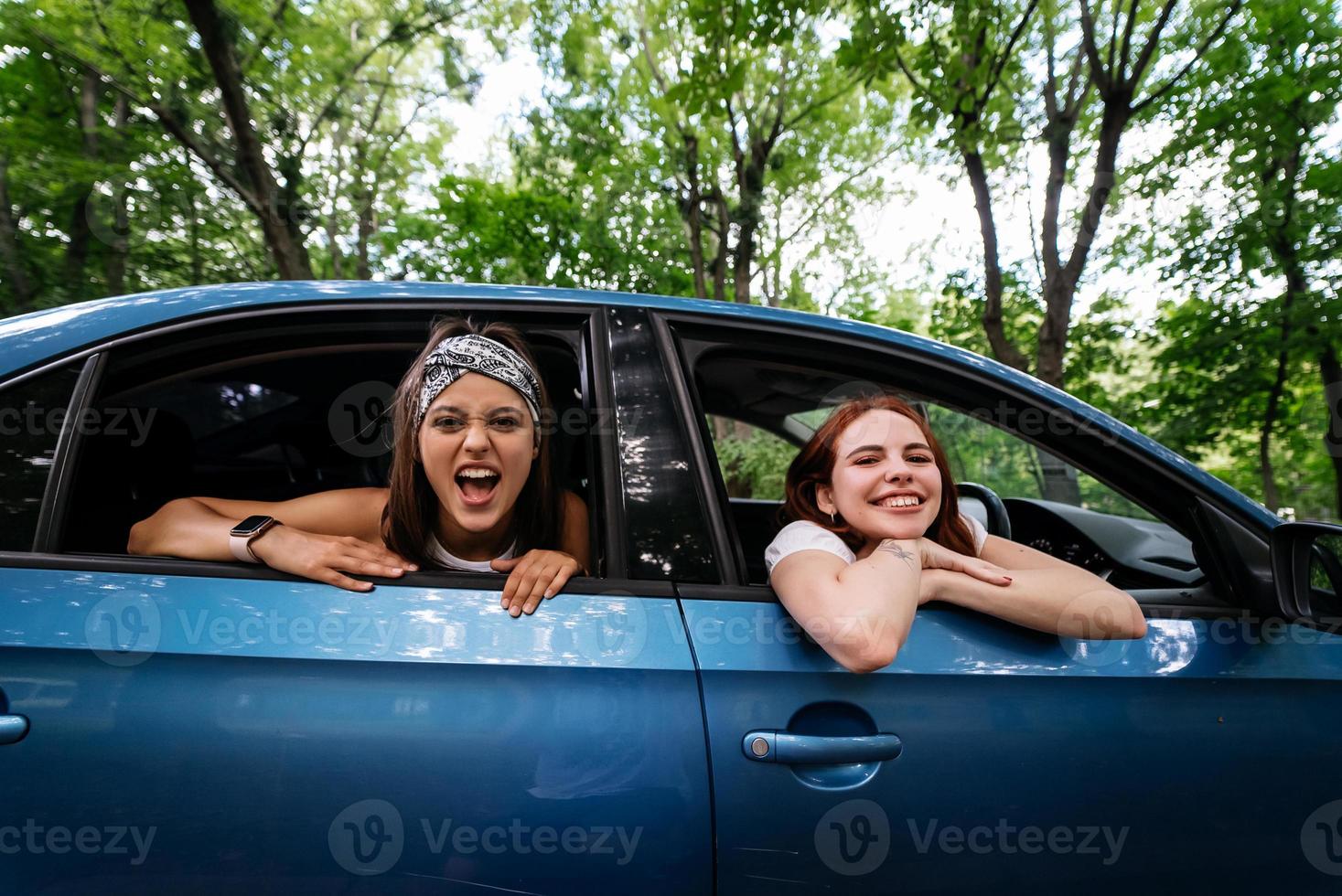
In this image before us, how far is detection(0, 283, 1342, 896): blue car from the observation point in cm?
109

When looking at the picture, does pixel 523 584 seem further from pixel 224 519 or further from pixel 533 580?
pixel 224 519

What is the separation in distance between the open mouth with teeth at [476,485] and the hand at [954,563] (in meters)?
0.82

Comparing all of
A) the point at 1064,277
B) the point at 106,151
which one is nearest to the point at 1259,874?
the point at 1064,277

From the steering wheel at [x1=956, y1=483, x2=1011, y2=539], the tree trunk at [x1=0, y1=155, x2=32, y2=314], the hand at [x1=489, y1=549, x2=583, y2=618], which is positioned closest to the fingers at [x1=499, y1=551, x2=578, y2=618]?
the hand at [x1=489, y1=549, x2=583, y2=618]

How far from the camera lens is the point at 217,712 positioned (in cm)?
109

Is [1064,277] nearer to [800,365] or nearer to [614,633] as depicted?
[800,365]

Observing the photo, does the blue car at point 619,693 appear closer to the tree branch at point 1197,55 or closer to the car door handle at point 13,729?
the car door handle at point 13,729

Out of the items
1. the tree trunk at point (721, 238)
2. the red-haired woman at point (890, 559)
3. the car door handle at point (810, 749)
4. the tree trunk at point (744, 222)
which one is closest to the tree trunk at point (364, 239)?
the tree trunk at point (721, 238)

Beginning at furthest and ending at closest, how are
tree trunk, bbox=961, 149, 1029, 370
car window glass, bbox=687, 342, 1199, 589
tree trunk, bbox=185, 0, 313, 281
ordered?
tree trunk, bbox=961, 149, 1029, 370, tree trunk, bbox=185, 0, 313, 281, car window glass, bbox=687, 342, 1199, 589

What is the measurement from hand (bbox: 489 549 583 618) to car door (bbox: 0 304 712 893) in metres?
0.02

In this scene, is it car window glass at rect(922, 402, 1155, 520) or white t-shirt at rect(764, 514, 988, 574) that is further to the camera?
car window glass at rect(922, 402, 1155, 520)

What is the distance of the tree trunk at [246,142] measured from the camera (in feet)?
18.2

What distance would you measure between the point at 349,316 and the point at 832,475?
3.37ft

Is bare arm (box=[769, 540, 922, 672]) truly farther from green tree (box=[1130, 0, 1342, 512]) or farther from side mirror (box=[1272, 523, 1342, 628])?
green tree (box=[1130, 0, 1342, 512])
